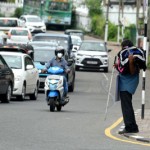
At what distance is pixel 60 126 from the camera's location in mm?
16562

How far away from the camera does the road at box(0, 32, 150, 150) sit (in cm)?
1320

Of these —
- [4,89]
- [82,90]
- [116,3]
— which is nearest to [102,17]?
[116,3]

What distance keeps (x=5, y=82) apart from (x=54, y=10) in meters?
59.6

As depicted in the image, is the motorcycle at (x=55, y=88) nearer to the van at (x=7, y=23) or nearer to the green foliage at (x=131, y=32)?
the van at (x=7, y=23)

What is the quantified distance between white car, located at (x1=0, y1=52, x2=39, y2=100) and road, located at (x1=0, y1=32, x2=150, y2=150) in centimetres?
42

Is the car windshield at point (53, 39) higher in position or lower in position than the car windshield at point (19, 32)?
higher

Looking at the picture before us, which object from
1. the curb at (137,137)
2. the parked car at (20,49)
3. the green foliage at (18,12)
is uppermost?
the curb at (137,137)

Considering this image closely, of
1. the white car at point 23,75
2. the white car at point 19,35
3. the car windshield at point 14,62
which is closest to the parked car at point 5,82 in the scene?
the white car at point 23,75

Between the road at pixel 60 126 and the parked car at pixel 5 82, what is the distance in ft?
2.63

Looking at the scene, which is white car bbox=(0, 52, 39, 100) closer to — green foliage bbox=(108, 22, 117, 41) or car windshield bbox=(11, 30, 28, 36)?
car windshield bbox=(11, 30, 28, 36)

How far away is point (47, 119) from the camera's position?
1805 cm

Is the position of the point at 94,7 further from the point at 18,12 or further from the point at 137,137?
the point at 137,137

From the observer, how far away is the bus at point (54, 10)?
82.4 metres

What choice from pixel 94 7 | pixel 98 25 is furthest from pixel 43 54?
pixel 94 7
